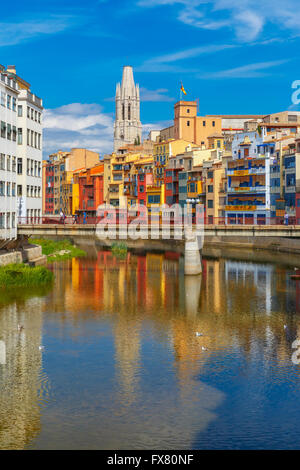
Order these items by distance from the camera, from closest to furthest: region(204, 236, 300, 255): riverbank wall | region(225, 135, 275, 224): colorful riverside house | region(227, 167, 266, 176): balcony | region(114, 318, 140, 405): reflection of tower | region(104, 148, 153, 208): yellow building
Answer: region(114, 318, 140, 405): reflection of tower → region(204, 236, 300, 255): riverbank wall → region(225, 135, 275, 224): colorful riverside house → region(227, 167, 266, 176): balcony → region(104, 148, 153, 208): yellow building

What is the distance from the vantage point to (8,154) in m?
60.4

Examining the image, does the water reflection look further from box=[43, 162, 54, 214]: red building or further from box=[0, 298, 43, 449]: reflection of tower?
box=[43, 162, 54, 214]: red building

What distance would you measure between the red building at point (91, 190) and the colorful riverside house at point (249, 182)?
46.3 meters

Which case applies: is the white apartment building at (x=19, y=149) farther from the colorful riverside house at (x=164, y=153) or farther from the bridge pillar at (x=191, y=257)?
the colorful riverside house at (x=164, y=153)

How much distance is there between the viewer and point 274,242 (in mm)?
90750

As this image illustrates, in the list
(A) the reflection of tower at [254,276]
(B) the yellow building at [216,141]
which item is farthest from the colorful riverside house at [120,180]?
(A) the reflection of tower at [254,276]

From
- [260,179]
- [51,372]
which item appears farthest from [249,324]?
[260,179]

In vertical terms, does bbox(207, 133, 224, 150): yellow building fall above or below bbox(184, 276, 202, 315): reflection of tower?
above

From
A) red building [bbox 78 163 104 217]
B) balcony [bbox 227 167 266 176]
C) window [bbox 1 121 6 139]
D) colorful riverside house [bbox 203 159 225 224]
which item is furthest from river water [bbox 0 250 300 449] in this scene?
red building [bbox 78 163 104 217]

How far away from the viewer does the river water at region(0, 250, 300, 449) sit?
884 inches

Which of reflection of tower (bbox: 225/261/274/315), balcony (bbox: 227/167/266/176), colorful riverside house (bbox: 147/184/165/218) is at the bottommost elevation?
reflection of tower (bbox: 225/261/274/315)

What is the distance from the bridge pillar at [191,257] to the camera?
2452 inches

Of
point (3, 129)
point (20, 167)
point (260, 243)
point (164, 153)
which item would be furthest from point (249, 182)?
point (3, 129)

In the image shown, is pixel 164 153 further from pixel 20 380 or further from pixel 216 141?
pixel 20 380
